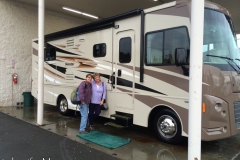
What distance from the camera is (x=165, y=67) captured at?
15.8 feet

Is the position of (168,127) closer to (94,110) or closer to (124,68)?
(124,68)

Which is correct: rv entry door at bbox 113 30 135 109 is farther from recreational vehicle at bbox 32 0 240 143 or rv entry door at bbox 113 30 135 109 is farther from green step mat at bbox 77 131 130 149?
green step mat at bbox 77 131 130 149

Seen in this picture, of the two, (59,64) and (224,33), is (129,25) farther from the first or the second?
(59,64)

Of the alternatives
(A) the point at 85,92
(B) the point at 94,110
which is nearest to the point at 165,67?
(A) the point at 85,92

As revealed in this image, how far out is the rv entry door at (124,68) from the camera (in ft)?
18.0

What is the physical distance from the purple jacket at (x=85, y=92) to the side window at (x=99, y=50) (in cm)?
103

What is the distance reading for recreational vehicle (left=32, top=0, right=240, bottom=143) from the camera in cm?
432

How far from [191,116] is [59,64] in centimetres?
585

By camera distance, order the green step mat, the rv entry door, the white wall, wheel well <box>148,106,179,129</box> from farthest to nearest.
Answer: the white wall
the rv entry door
wheel well <box>148,106,179,129</box>
the green step mat

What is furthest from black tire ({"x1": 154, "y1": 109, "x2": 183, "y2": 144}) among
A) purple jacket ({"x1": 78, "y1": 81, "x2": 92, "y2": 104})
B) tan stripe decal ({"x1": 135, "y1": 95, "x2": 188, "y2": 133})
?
purple jacket ({"x1": 78, "y1": 81, "x2": 92, "y2": 104})

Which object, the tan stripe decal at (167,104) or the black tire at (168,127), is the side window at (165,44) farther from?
the black tire at (168,127)

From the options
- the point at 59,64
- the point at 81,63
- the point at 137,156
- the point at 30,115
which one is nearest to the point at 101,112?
the point at 81,63

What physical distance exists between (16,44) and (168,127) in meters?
8.63

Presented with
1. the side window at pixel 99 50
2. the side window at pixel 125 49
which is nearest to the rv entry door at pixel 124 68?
the side window at pixel 125 49
